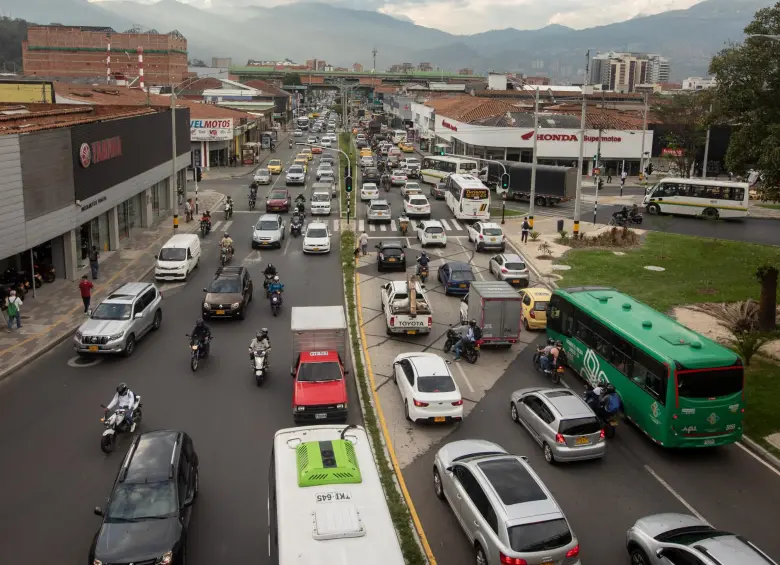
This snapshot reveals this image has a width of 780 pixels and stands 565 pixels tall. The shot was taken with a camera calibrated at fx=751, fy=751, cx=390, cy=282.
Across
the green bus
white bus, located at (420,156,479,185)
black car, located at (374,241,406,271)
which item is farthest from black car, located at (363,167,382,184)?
the green bus

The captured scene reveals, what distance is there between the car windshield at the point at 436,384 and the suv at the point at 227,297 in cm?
1064

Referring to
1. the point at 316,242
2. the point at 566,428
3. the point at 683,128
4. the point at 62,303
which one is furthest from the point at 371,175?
the point at 566,428

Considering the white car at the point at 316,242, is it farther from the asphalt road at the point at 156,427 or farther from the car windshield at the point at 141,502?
the car windshield at the point at 141,502

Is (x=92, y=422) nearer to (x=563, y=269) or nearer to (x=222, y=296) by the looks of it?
(x=222, y=296)

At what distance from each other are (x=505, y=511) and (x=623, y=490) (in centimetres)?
480

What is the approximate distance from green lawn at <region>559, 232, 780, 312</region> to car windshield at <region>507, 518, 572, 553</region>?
1924cm

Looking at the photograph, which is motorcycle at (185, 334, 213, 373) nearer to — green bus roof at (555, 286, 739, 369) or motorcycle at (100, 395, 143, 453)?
motorcycle at (100, 395, 143, 453)

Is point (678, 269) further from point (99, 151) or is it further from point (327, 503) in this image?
point (327, 503)

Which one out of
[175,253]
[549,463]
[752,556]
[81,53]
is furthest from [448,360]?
[81,53]

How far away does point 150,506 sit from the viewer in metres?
13.2

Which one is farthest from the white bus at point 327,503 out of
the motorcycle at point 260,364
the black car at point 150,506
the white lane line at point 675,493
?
the motorcycle at point 260,364

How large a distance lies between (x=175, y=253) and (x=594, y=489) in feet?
78.4

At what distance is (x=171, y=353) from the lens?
24984 mm

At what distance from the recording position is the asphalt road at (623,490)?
578 inches
